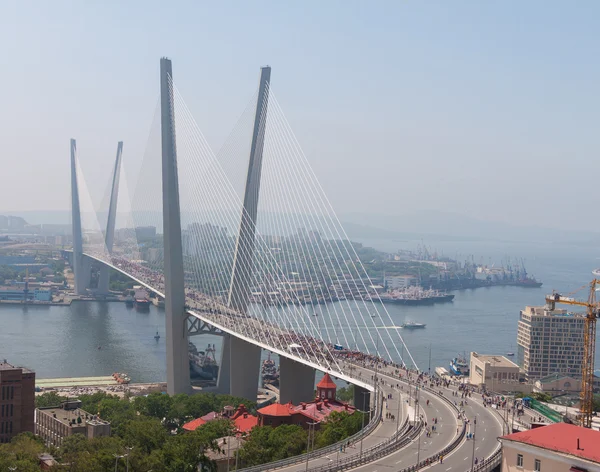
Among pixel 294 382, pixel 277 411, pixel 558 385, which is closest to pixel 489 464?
pixel 277 411

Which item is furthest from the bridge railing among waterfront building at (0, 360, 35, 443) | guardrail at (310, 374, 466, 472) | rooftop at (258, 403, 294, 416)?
waterfront building at (0, 360, 35, 443)

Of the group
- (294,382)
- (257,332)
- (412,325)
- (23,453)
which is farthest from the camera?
(412,325)

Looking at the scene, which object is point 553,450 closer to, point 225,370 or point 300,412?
point 300,412

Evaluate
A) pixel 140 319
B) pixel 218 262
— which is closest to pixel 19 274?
pixel 140 319

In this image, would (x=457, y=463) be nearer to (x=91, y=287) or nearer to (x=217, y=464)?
(x=217, y=464)

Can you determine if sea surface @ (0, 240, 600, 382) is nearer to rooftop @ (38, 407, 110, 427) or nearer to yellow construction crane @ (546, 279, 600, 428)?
yellow construction crane @ (546, 279, 600, 428)

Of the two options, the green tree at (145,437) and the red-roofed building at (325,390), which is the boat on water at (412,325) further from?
the green tree at (145,437)
